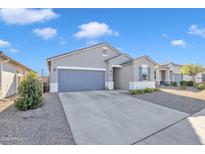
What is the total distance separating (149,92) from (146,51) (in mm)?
7242

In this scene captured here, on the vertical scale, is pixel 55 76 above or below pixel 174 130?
Result: above

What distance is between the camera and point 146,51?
69.8ft

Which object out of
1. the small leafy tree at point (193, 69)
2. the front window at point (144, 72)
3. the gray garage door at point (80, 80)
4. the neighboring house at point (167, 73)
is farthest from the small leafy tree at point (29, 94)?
the small leafy tree at point (193, 69)

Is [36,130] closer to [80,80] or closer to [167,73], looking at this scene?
[80,80]

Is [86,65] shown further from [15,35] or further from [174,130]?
[174,130]

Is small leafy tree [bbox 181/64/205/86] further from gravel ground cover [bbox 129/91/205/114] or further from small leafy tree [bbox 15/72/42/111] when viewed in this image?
small leafy tree [bbox 15/72/42/111]

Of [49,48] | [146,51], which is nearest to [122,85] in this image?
[146,51]

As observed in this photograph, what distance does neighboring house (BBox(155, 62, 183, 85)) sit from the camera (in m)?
28.7

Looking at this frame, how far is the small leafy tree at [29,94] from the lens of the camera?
8969mm

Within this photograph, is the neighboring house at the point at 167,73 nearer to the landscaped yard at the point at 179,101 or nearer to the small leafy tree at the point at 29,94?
the landscaped yard at the point at 179,101

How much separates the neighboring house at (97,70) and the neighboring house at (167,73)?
855cm

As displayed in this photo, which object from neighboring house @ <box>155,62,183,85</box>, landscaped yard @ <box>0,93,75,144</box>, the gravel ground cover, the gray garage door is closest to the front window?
the gray garage door

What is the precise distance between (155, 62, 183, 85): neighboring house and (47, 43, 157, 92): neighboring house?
8552 mm
